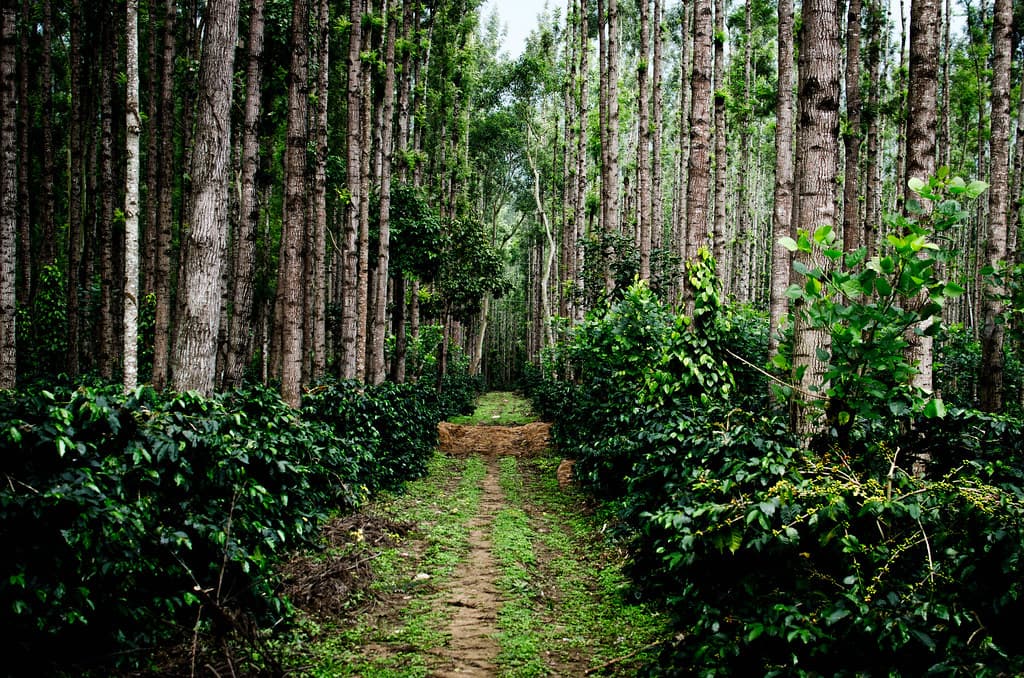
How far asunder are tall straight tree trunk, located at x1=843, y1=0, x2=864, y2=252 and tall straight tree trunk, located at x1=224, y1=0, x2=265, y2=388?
30.5 ft

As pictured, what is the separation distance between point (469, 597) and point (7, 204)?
6.70 m

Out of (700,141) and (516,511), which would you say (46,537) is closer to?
(516,511)

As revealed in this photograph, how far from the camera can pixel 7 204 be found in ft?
23.7

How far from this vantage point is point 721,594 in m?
3.55

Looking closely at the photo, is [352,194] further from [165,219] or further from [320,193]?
[165,219]

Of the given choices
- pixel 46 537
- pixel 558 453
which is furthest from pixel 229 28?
pixel 558 453

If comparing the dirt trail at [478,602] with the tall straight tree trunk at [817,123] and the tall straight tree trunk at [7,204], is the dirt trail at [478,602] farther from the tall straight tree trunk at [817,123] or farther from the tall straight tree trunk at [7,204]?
the tall straight tree trunk at [7,204]

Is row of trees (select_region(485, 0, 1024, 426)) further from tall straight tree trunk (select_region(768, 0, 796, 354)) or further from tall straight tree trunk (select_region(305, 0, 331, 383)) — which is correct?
tall straight tree trunk (select_region(305, 0, 331, 383))

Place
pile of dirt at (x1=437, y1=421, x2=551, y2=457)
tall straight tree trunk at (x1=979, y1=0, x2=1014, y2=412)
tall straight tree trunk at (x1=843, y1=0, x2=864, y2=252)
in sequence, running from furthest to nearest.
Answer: pile of dirt at (x1=437, y1=421, x2=551, y2=457), tall straight tree trunk at (x1=843, y1=0, x2=864, y2=252), tall straight tree trunk at (x1=979, y1=0, x2=1014, y2=412)

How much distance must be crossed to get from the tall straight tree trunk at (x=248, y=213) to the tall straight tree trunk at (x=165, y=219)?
3.64 feet

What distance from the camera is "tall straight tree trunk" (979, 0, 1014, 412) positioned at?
9273 mm

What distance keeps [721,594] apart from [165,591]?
10.6 ft

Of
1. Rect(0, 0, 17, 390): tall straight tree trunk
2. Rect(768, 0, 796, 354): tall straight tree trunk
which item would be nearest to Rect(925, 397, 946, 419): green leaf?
Rect(768, 0, 796, 354): tall straight tree trunk

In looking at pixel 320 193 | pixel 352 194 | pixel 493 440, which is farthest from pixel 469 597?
pixel 493 440
